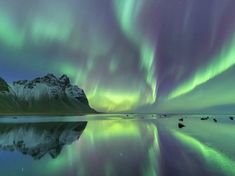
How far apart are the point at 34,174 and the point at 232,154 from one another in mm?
26341

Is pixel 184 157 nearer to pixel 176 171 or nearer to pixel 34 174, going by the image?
pixel 176 171

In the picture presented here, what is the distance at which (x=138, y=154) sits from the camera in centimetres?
4450

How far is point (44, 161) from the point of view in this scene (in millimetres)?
39094

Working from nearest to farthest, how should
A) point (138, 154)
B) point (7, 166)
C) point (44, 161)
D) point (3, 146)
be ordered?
point (7, 166) → point (44, 161) → point (138, 154) → point (3, 146)

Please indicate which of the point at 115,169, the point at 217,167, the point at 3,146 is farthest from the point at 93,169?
the point at 3,146

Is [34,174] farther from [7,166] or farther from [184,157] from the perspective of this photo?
[184,157]

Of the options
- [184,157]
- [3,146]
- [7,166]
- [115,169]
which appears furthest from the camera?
[3,146]

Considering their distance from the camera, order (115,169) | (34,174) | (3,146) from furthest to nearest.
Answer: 1. (3,146)
2. (115,169)
3. (34,174)

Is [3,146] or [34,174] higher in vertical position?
[3,146]

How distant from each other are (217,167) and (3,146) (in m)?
34.8

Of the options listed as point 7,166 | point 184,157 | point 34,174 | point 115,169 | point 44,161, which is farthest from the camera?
point 184,157

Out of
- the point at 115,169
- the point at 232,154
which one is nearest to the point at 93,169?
the point at 115,169

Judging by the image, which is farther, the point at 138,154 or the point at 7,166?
the point at 138,154

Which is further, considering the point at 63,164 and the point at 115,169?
the point at 63,164
